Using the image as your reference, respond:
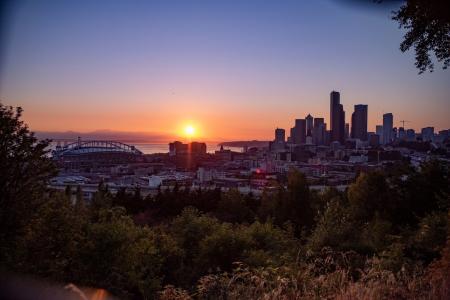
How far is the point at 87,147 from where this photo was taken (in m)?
80.6

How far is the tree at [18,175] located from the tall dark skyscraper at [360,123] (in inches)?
3531

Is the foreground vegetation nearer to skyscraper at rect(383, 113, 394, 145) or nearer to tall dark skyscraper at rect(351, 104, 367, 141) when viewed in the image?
skyscraper at rect(383, 113, 394, 145)

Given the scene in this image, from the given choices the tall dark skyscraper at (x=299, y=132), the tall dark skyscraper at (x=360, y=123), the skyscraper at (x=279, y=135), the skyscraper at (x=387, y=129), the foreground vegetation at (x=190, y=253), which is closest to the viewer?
the foreground vegetation at (x=190, y=253)

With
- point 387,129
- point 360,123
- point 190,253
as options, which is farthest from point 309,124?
point 190,253

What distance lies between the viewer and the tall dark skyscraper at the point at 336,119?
9276 cm

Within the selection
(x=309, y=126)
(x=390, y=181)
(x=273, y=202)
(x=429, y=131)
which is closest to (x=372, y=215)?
(x=390, y=181)

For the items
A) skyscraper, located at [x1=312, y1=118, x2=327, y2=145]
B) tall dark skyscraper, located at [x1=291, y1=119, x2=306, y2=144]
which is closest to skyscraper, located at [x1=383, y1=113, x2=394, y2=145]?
skyscraper, located at [x1=312, y1=118, x2=327, y2=145]

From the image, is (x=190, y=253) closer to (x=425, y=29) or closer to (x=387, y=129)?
(x=425, y=29)

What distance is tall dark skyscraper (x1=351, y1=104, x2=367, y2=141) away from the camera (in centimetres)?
9108

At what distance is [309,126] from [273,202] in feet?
287

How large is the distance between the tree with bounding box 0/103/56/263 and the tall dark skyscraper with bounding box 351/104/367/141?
294ft

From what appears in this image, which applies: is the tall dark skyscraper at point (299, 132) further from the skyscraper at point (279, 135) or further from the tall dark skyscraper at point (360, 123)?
the tall dark skyscraper at point (360, 123)

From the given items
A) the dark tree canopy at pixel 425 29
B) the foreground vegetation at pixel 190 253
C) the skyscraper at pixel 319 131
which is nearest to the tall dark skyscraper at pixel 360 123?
the skyscraper at pixel 319 131

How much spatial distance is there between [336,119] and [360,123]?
17.4ft
